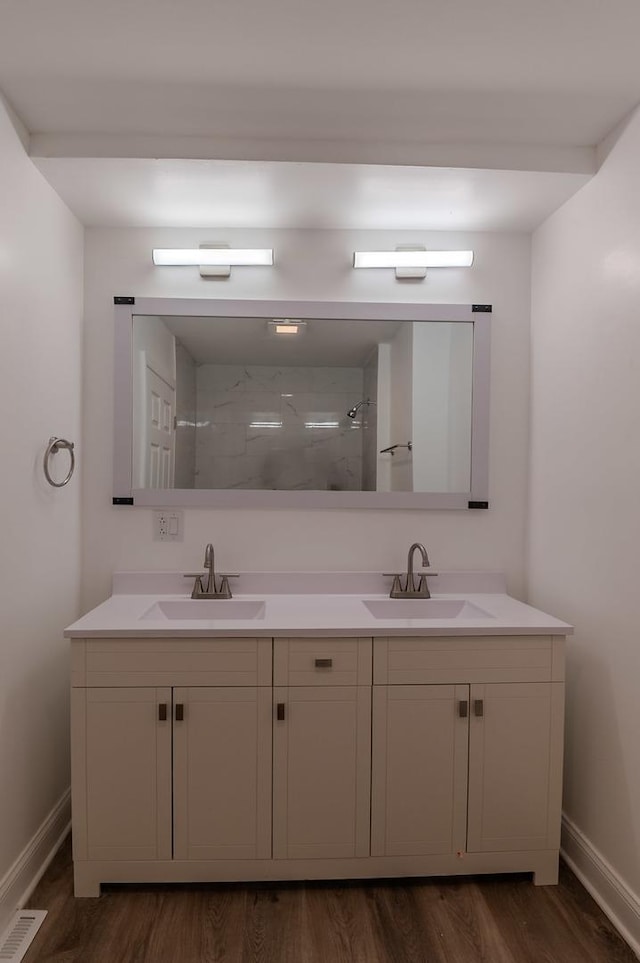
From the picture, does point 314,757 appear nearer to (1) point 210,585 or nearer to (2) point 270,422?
(1) point 210,585

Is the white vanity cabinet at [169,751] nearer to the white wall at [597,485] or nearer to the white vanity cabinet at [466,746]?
the white vanity cabinet at [466,746]

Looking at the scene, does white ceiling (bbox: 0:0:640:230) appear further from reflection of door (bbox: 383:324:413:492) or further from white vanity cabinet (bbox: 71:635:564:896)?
white vanity cabinet (bbox: 71:635:564:896)

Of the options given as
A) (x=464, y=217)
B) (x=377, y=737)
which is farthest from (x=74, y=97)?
(x=377, y=737)

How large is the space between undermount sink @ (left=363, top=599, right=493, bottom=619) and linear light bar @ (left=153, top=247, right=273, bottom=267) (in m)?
1.38

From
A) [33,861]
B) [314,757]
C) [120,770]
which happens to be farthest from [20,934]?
[314,757]

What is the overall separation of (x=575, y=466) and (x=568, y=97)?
3.69 ft

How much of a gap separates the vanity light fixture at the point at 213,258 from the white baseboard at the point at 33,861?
2.04m

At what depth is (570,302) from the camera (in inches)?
79.1

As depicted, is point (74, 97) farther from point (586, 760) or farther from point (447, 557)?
point (586, 760)

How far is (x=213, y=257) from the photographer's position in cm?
218

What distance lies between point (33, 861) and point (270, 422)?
165 centimetres

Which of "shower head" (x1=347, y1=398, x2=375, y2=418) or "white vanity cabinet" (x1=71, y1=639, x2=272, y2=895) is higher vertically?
"shower head" (x1=347, y1=398, x2=375, y2=418)

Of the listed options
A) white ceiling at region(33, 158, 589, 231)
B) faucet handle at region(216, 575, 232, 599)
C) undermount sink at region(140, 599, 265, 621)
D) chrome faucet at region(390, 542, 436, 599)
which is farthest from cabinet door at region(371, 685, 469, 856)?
white ceiling at region(33, 158, 589, 231)

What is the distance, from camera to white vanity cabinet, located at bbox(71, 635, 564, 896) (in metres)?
1.71
